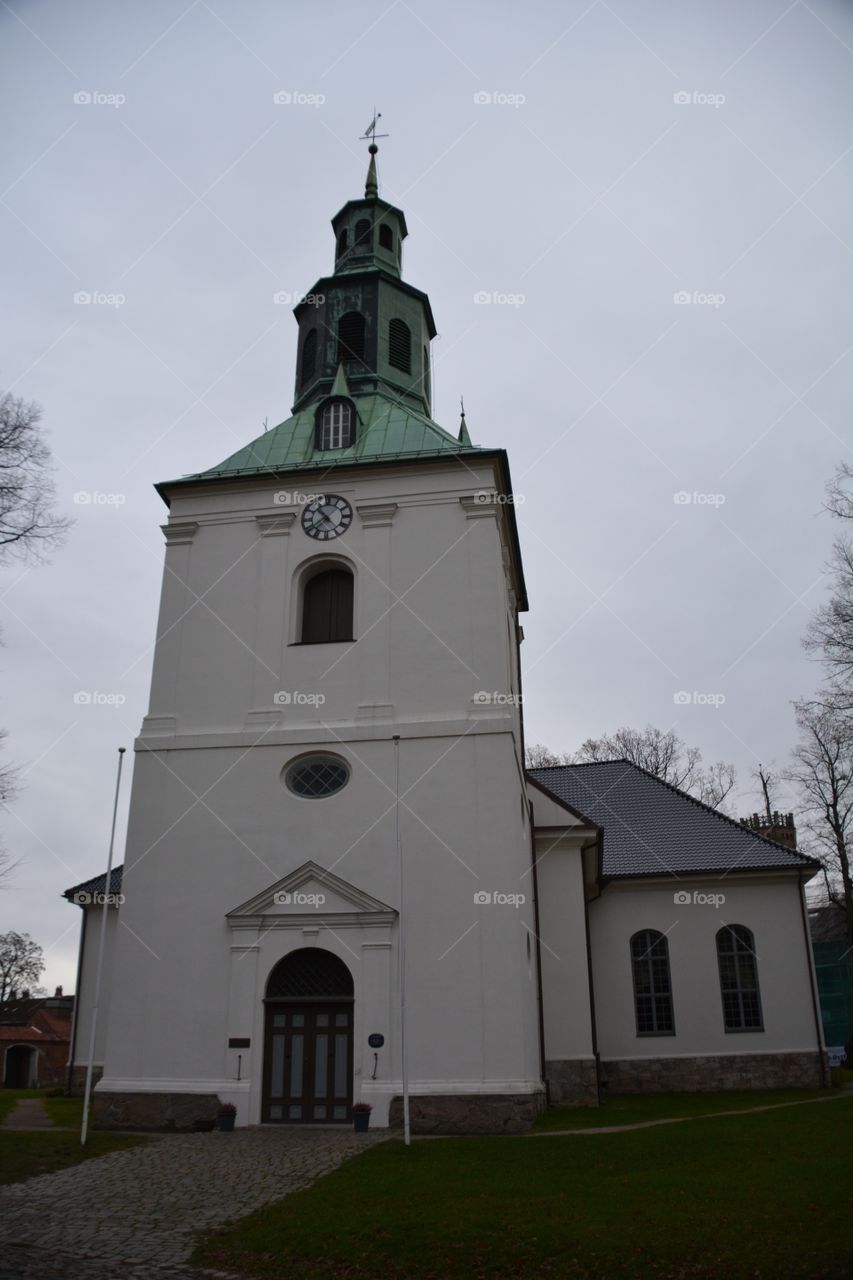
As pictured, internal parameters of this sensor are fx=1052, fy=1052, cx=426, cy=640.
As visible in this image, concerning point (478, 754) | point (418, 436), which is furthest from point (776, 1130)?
point (418, 436)

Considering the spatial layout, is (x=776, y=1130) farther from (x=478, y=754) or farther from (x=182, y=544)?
(x=182, y=544)

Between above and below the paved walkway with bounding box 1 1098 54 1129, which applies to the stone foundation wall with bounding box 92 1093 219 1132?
above

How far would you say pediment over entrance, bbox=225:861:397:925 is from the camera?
20016 mm

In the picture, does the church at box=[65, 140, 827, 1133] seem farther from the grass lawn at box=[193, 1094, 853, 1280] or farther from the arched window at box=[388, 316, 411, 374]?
the grass lawn at box=[193, 1094, 853, 1280]

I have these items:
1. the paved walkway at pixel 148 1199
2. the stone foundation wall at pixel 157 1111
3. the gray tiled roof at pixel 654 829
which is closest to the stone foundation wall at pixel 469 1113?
the paved walkway at pixel 148 1199

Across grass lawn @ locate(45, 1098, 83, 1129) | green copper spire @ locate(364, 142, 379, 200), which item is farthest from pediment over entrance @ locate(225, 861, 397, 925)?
green copper spire @ locate(364, 142, 379, 200)

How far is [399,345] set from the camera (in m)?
28.3

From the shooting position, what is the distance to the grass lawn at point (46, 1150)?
1397 centimetres

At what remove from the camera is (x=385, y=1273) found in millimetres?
9359

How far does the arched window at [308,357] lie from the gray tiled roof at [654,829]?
538 inches

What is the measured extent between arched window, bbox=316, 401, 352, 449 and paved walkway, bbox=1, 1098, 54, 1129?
50.4 ft

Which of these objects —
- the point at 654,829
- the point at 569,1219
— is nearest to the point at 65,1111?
the point at 569,1219

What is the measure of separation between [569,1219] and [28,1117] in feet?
46.8

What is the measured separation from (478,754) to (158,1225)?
1137 centimetres
